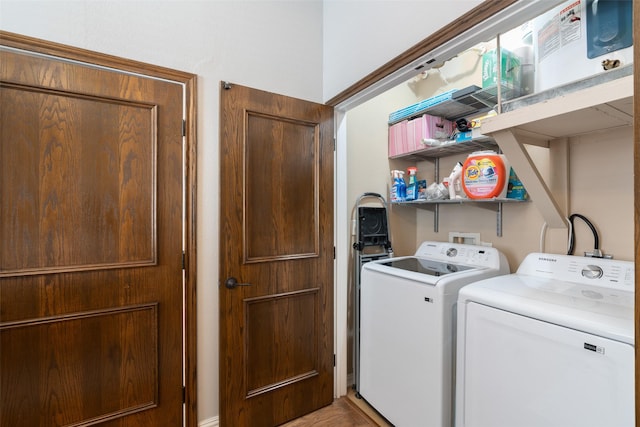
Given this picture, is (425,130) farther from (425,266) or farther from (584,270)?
(584,270)

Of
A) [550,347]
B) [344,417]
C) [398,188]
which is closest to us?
[550,347]

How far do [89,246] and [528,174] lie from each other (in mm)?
2072

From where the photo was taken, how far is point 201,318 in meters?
1.65

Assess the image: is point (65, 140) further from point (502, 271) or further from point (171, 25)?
point (502, 271)

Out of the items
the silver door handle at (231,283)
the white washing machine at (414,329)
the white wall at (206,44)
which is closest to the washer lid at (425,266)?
the white washing machine at (414,329)

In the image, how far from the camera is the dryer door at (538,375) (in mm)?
904

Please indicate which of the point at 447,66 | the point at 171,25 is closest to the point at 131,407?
the point at 171,25

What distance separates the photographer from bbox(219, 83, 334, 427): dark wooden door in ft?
5.48

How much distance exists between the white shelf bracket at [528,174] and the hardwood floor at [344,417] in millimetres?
1559

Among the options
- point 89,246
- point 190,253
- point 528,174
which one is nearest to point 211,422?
point 190,253

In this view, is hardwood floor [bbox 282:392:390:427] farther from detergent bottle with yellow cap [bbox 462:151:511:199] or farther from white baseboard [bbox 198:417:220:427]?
detergent bottle with yellow cap [bbox 462:151:511:199]

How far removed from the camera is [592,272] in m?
1.33

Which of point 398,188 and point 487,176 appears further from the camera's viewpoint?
point 398,188

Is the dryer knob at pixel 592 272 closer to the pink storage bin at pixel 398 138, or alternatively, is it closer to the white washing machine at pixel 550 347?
the white washing machine at pixel 550 347
